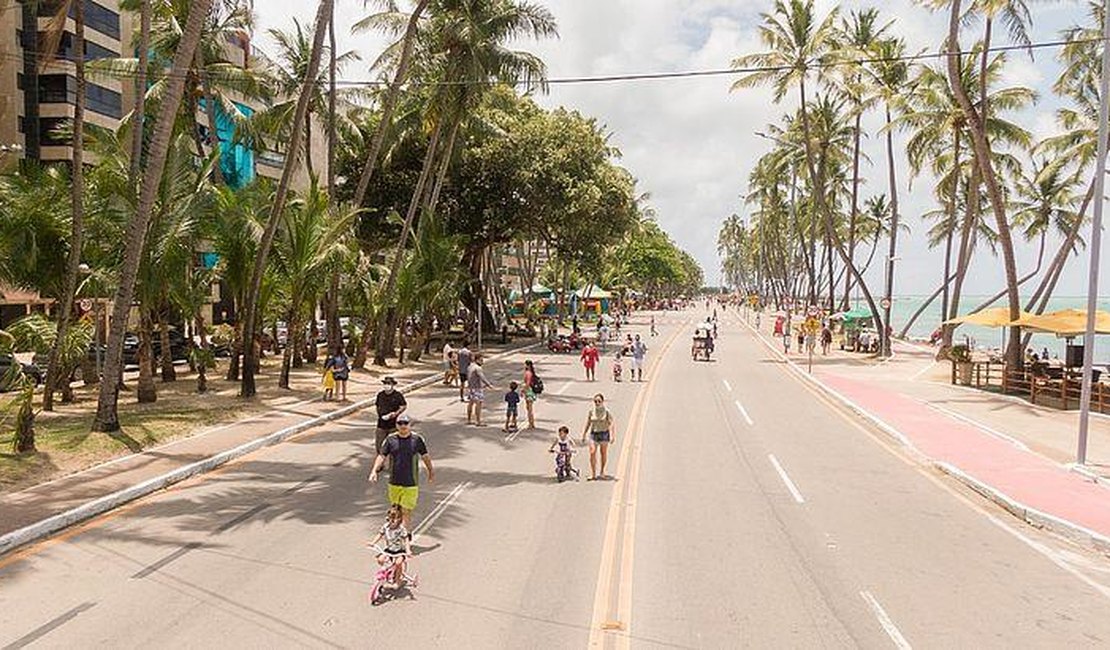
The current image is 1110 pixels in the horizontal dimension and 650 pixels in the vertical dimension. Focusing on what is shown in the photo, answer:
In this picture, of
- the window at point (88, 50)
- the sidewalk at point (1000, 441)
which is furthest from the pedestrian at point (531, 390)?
the window at point (88, 50)

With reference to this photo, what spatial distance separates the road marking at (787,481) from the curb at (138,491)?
9.61 m

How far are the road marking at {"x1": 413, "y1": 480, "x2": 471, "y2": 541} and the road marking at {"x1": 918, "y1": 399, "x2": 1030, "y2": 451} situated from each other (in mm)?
11788

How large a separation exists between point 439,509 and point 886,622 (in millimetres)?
6057

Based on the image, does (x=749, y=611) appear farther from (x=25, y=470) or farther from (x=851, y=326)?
(x=851, y=326)

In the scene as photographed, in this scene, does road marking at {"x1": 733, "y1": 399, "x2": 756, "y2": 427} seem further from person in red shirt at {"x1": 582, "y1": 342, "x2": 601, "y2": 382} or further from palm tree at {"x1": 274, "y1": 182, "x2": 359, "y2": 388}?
palm tree at {"x1": 274, "y1": 182, "x2": 359, "y2": 388}

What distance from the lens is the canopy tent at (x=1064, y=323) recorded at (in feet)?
81.3

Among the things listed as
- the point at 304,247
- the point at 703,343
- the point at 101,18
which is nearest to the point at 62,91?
the point at 101,18


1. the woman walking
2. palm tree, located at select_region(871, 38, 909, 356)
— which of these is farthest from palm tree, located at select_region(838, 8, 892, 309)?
the woman walking

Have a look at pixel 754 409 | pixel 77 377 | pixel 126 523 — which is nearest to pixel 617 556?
pixel 126 523

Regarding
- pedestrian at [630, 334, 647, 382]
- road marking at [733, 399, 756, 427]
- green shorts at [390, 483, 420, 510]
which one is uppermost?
pedestrian at [630, 334, 647, 382]

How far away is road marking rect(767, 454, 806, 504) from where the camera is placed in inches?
506

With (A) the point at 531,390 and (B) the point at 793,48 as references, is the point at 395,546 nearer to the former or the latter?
(A) the point at 531,390

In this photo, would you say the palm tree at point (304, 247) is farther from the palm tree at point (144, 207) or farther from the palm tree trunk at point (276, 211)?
the palm tree at point (144, 207)

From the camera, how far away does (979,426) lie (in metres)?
20.2
